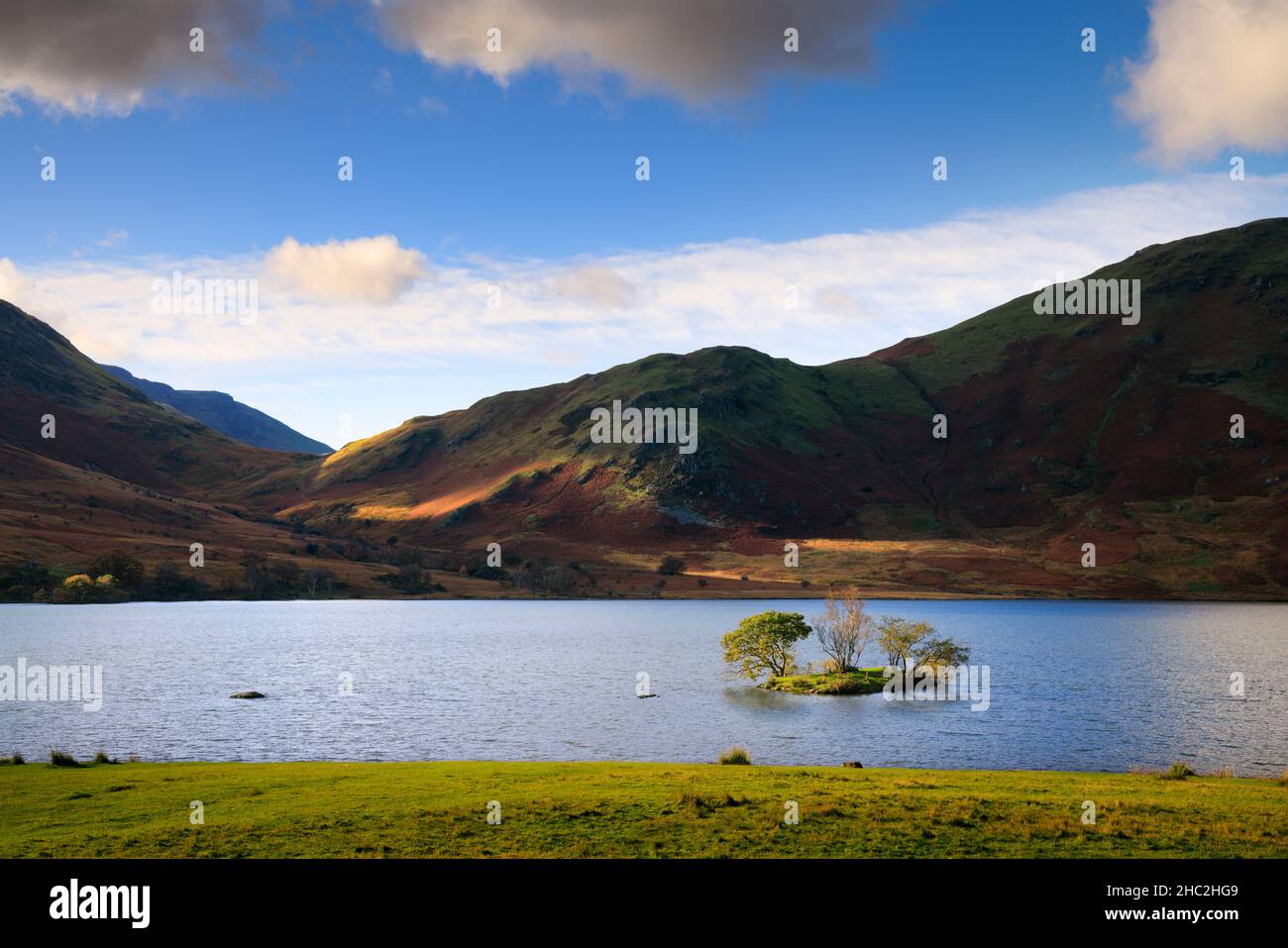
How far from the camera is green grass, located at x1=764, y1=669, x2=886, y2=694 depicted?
89.4 meters

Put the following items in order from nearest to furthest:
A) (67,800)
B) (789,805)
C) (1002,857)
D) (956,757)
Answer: (1002,857), (789,805), (67,800), (956,757)

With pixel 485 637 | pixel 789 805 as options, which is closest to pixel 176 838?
pixel 789 805

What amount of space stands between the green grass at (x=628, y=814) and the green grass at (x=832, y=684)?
49.6 m

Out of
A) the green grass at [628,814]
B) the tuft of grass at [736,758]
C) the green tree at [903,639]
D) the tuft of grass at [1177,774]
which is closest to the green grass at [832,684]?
the green tree at [903,639]

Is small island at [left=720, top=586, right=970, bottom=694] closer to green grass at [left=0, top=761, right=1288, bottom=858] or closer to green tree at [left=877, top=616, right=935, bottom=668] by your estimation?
green tree at [left=877, top=616, right=935, bottom=668]

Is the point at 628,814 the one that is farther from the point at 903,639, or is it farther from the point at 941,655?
the point at 903,639

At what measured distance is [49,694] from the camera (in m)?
77.2

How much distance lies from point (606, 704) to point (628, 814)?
164 ft

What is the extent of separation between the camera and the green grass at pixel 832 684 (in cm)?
8938

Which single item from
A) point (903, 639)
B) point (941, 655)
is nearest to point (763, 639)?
point (903, 639)

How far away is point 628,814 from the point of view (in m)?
29.0
